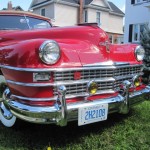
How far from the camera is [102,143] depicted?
3.14 meters

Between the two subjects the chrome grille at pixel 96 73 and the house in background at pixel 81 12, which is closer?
the chrome grille at pixel 96 73

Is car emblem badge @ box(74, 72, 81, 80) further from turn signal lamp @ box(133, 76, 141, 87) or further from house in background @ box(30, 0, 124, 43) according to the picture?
house in background @ box(30, 0, 124, 43)

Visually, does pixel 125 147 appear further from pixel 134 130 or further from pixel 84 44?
pixel 84 44


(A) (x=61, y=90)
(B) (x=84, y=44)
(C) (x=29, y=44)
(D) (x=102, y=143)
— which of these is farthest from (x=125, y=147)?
(C) (x=29, y=44)

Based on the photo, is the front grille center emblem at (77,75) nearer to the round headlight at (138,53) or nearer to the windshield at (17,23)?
the round headlight at (138,53)

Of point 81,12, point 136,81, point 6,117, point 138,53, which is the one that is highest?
point 81,12

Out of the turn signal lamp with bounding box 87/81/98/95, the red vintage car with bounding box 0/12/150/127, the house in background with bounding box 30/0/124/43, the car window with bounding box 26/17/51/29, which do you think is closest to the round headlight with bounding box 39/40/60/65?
the red vintage car with bounding box 0/12/150/127

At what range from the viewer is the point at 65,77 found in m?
2.90

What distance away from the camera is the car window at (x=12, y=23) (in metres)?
4.32

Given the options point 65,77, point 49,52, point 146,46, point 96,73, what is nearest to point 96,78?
point 96,73

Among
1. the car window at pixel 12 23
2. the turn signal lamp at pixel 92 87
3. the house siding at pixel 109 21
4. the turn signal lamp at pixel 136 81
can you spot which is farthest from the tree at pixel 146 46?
the house siding at pixel 109 21

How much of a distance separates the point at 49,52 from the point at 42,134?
1170 mm

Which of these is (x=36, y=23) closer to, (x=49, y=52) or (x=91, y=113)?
(x=49, y=52)

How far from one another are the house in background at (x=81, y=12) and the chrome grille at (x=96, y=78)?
20679mm
